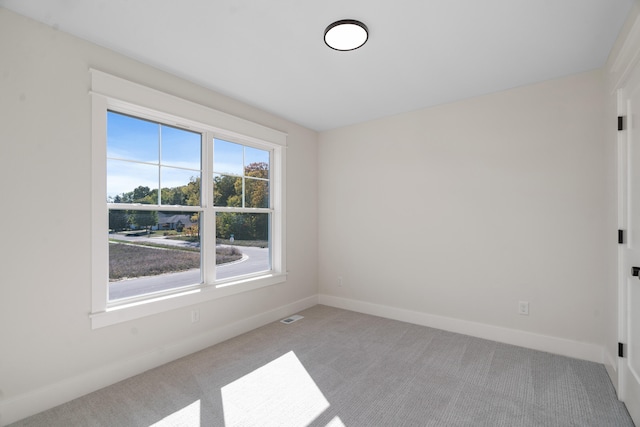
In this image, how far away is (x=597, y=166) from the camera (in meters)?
2.73

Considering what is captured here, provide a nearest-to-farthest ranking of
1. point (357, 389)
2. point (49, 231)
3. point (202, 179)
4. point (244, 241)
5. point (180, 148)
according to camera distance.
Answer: point (49, 231) < point (357, 389) < point (180, 148) < point (202, 179) < point (244, 241)

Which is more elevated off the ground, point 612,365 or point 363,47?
point 363,47

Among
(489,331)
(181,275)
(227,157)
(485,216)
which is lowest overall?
(489,331)

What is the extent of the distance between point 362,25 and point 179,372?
10.1 feet

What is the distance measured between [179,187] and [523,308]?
12.0 ft

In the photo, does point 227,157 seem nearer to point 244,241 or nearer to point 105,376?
point 244,241

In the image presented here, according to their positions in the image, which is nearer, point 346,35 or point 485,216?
point 346,35

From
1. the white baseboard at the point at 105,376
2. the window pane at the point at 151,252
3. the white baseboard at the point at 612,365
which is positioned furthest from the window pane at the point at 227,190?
the white baseboard at the point at 612,365

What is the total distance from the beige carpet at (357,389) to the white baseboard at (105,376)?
6cm

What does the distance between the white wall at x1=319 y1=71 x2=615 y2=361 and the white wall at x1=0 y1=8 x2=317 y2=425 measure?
2.69 meters

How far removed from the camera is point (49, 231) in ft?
6.95

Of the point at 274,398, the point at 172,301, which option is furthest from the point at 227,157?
the point at 274,398

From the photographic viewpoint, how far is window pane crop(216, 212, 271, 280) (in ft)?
11.1

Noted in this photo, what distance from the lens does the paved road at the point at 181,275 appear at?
260cm
